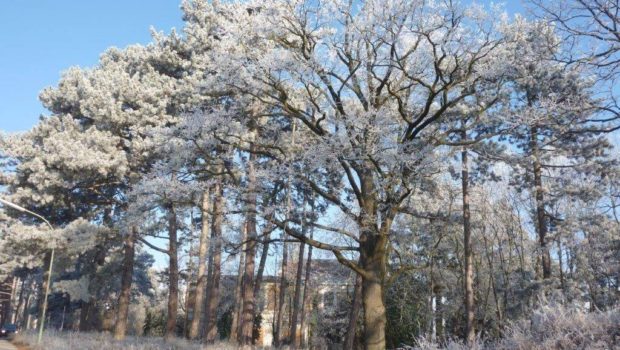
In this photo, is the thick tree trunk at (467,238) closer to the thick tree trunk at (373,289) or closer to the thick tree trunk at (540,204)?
the thick tree trunk at (540,204)

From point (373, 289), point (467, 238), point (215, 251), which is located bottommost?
point (373, 289)

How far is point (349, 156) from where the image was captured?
12.6m

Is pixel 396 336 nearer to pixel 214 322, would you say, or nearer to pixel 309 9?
pixel 214 322

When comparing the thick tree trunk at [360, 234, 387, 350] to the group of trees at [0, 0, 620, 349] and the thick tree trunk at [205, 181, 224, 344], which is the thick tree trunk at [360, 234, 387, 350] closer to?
the group of trees at [0, 0, 620, 349]

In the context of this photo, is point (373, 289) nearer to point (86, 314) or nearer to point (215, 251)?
point (215, 251)

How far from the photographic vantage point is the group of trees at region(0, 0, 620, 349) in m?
12.5

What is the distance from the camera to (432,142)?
1340cm

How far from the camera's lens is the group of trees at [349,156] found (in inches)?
492

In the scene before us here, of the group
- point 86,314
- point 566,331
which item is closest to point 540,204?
point 566,331

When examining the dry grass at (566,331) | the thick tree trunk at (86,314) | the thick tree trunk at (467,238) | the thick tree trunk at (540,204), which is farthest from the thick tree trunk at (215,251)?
the thick tree trunk at (540,204)

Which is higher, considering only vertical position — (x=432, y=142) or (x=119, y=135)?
(x=119, y=135)

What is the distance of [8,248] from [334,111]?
55.8 feet

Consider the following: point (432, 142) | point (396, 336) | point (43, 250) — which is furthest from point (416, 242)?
point (43, 250)

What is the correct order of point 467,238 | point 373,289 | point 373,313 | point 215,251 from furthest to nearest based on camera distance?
point 467,238
point 215,251
point 373,289
point 373,313
